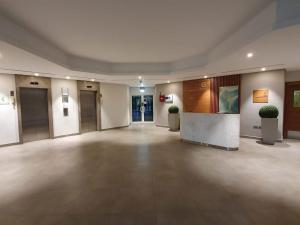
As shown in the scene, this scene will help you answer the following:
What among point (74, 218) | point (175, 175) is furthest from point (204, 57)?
point (74, 218)

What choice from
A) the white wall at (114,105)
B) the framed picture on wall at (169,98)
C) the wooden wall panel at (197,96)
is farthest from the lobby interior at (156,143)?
the framed picture on wall at (169,98)

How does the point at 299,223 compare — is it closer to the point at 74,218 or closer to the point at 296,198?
the point at 296,198

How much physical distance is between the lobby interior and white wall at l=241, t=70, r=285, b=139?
4cm

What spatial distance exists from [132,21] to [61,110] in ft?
21.1

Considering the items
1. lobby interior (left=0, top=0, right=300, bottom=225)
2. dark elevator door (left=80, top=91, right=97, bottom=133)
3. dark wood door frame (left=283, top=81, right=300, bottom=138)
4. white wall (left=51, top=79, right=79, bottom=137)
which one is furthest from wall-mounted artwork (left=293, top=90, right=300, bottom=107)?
white wall (left=51, top=79, right=79, bottom=137)

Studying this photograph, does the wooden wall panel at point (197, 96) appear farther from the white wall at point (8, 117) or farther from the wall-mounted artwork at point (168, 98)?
the white wall at point (8, 117)

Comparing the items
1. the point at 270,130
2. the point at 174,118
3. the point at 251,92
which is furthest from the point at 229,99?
the point at 174,118

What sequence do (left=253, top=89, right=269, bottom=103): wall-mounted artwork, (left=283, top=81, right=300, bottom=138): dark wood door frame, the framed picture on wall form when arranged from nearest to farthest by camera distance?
(left=253, top=89, right=269, bottom=103): wall-mounted artwork < (left=283, top=81, right=300, bottom=138): dark wood door frame < the framed picture on wall

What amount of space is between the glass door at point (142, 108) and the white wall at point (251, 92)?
7.37 m

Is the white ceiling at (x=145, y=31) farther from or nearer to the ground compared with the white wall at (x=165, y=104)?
farther from the ground

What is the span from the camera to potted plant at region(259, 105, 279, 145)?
6117 millimetres

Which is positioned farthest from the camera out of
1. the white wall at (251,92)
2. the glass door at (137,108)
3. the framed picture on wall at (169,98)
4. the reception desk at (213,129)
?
the glass door at (137,108)

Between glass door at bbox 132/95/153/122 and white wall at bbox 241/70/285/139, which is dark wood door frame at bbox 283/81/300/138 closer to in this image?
white wall at bbox 241/70/285/139

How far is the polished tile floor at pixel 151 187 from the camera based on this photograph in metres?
2.36
